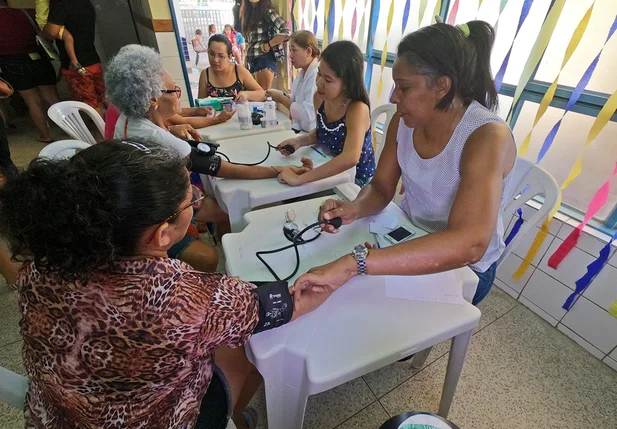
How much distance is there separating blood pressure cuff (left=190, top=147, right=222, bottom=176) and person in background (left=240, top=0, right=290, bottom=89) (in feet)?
8.29

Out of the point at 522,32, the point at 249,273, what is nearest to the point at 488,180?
the point at 249,273

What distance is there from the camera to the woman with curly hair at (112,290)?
19.9 inches

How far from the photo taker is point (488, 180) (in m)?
0.86

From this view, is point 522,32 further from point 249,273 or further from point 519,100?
point 249,273

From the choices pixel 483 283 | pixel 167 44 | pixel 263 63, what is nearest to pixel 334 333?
pixel 483 283

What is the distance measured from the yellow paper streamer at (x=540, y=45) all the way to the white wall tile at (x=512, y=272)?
899mm

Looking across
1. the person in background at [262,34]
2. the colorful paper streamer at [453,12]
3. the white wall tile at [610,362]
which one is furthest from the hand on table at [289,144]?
the person in background at [262,34]

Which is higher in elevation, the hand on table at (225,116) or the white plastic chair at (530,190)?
the white plastic chair at (530,190)

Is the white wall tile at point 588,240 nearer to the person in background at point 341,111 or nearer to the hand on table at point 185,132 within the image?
the person in background at point 341,111

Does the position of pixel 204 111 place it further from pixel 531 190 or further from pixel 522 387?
pixel 522 387

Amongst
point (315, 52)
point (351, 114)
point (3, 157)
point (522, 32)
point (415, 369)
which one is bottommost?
point (415, 369)

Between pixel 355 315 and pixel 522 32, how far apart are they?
1.76 m

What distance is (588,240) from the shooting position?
4.86ft

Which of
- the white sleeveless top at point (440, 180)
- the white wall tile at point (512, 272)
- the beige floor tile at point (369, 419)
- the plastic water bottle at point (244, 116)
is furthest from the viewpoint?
the plastic water bottle at point (244, 116)
